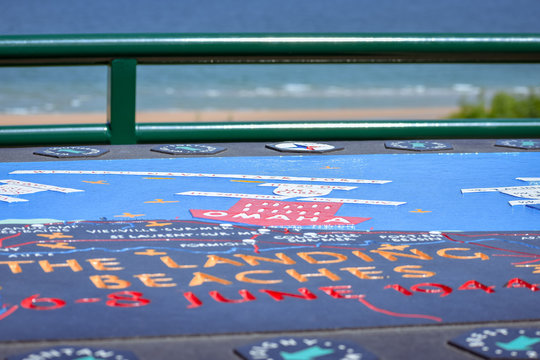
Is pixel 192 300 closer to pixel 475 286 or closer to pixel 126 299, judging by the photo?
pixel 126 299

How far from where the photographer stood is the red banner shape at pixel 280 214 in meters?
2.13

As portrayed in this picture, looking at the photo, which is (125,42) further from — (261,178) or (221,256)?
(221,256)

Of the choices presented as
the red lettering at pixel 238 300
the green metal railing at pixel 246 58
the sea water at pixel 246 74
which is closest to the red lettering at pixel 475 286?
the red lettering at pixel 238 300

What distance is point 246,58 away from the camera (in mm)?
3600

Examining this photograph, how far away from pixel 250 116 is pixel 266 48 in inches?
762

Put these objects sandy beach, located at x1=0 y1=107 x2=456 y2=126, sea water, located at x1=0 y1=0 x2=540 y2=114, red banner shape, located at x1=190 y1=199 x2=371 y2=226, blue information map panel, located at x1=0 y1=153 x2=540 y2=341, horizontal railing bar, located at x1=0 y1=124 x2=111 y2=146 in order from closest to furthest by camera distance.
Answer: blue information map panel, located at x1=0 y1=153 x2=540 y2=341 < red banner shape, located at x1=190 y1=199 x2=371 y2=226 < horizontal railing bar, located at x1=0 y1=124 x2=111 y2=146 < sandy beach, located at x1=0 y1=107 x2=456 y2=126 < sea water, located at x1=0 y1=0 x2=540 y2=114

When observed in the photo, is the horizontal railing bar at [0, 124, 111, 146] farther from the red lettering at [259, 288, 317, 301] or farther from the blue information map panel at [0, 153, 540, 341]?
the red lettering at [259, 288, 317, 301]

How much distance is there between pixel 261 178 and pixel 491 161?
811 mm

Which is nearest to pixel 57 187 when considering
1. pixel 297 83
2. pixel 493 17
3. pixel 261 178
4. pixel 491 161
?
pixel 261 178

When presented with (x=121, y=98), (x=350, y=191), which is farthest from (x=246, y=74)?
(x=350, y=191)

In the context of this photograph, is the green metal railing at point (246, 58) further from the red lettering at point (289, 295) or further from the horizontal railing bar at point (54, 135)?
the red lettering at point (289, 295)

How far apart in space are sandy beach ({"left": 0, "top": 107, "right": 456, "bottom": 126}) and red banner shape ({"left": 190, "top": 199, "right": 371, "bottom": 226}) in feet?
58.0

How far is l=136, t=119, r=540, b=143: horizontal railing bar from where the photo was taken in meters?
3.51

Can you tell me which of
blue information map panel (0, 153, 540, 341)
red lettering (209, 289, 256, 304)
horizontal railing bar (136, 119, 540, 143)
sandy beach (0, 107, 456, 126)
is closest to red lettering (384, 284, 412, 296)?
blue information map panel (0, 153, 540, 341)
